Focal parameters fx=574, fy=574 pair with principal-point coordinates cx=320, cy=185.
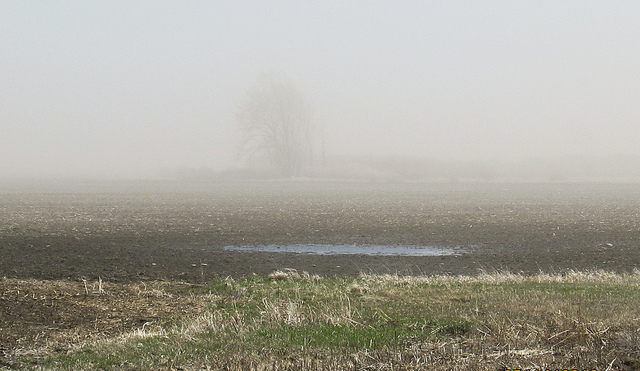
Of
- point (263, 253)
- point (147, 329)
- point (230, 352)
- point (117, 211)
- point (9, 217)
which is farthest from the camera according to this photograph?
point (117, 211)

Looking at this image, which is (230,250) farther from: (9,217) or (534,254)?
(9,217)

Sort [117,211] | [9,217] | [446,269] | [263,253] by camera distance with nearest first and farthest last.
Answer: [446,269]
[263,253]
[9,217]
[117,211]

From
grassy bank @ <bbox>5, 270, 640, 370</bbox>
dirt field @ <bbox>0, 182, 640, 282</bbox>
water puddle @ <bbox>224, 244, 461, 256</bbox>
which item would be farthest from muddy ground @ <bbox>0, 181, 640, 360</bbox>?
grassy bank @ <bbox>5, 270, 640, 370</bbox>

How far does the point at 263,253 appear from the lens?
69.6ft

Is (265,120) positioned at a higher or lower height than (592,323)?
higher

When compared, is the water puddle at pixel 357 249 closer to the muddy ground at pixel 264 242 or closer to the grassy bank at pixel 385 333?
the muddy ground at pixel 264 242

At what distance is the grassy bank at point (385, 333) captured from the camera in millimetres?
7180

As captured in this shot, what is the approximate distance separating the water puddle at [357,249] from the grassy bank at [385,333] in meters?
8.47

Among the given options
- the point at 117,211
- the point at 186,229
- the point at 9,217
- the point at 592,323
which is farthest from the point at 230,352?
the point at 117,211

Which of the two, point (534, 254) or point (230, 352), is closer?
point (230, 352)

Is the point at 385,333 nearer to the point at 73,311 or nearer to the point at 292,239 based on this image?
the point at 73,311

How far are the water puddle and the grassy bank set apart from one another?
27.8 ft

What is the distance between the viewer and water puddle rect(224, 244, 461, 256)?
2123cm

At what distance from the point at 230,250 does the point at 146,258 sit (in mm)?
3380
